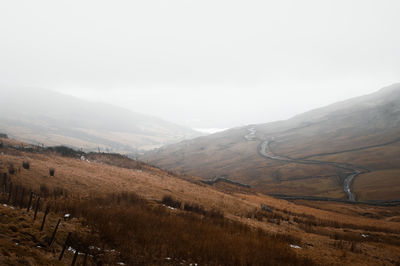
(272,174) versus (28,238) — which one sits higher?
(28,238)

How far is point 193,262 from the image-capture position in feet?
34.5

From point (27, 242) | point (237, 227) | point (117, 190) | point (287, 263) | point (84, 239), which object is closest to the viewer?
point (27, 242)

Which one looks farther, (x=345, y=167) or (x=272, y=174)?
(x=272, y=174)

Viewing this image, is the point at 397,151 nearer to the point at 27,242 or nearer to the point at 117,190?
the point at 117,190

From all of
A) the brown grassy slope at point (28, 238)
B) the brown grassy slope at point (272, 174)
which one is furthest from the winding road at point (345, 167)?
the brown grassy slope at point (28, 238)

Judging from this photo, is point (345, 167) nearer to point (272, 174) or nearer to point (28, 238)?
point (272, 174)

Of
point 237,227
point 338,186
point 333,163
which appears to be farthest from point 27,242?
point 333,163

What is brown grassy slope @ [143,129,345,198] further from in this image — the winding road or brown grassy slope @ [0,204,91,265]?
brown grassy slope @ [0,204,91,265]

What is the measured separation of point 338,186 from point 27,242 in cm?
12087

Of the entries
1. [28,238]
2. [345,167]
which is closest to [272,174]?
[345,167]

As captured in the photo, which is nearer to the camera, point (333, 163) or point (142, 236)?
point (142, 236)

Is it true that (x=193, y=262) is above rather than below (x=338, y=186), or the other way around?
above

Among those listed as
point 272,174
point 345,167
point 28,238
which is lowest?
point 272,174

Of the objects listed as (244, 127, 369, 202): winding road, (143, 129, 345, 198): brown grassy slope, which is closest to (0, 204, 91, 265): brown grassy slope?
(244, 127, 369, 202): winding road
